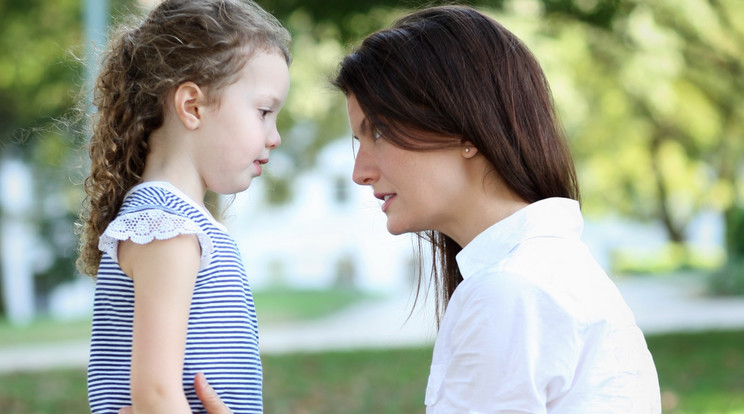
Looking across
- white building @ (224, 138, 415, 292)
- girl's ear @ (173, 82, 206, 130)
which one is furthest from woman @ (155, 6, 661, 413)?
white building @ (224, 138, 415, 292)

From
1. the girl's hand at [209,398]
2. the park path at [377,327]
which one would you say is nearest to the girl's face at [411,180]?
the girl's hand at [209,398]

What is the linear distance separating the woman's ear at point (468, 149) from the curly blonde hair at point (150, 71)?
53 cm

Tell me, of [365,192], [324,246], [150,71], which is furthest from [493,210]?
[324,246]

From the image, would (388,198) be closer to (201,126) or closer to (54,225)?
(201,126)

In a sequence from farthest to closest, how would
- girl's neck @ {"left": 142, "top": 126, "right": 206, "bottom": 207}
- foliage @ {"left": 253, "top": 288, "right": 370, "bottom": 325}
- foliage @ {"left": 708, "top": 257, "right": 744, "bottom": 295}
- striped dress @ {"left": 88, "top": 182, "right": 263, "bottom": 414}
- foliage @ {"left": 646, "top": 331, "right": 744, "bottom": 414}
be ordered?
foliage @ {"left": 708, "top": 257, "right": 744, "bottom": 295} < foliage @ {"left": 253, "top": 288, "right": 370, "bottom": 325} < foliage @ {"left": 646, "top": 331, "right": 744, "bottom": 414} < girl's neck @ {"left": 142, "top": 126, "right": 206, "bottom": 207} < striped dress @ {"left": 88, "top": 182, "right": 263, "bottom": 414}

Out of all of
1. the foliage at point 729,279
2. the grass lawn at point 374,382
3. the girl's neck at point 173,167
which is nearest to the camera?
the girl's neck at point 173,167

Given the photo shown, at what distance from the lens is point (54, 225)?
21.8m

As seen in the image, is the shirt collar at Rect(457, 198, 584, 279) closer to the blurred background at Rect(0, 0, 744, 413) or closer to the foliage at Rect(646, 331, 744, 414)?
the blurred background at Rect(0, 0, 744, 413)

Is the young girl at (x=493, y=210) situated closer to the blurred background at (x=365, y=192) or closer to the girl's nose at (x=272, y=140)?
the girl's nose at (x=272, y=140)

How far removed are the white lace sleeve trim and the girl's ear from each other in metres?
0.24

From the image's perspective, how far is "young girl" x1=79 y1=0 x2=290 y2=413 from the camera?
1.80m

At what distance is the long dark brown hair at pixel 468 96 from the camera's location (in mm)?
1874

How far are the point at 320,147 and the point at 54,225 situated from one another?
7.99 m

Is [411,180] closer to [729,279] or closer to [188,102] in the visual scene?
[188,102]
